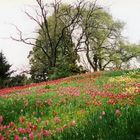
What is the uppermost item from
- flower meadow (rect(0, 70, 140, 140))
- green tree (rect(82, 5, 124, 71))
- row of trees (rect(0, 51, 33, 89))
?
green tree (rect(82, 5, 124, 71))

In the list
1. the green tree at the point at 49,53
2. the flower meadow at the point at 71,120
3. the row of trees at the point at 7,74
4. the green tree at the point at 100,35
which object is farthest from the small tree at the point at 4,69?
the flower meadow at the point at 71,120

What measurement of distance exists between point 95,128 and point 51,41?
179ft

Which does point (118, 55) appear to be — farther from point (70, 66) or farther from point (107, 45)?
point (70, 66)

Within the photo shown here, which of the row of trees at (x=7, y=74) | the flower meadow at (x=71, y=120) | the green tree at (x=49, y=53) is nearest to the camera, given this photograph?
the flower meadow at (x=71, y=120)

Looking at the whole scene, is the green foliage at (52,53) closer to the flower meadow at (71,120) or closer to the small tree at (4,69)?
the small tree at (4,69)

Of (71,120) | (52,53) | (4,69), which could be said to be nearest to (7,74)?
(4,69)

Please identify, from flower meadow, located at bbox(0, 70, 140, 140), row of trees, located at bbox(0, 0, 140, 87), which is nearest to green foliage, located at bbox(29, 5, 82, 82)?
row of trees, located at bbox(0, 0, 140, 87)

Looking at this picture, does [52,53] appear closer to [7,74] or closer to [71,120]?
[7,74]

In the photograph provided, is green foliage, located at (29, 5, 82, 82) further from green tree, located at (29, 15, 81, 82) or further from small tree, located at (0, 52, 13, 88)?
small tree, located at (0, 52, 13, 88)

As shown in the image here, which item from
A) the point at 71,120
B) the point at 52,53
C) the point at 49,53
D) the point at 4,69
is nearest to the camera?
the point at 71,120

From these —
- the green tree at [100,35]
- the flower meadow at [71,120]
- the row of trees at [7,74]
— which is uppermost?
the green tree at [100,35]

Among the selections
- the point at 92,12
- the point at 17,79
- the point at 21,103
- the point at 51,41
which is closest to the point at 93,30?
the point at 92,12

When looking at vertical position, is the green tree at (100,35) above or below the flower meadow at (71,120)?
above

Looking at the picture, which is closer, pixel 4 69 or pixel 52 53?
pixel 4 69
